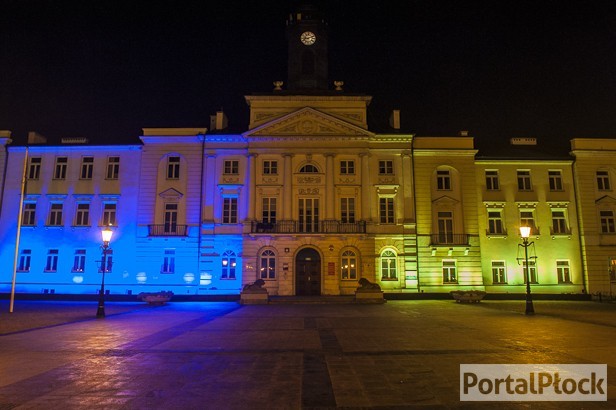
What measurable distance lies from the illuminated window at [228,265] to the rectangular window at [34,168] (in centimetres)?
1751

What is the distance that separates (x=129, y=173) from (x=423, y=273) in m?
25.7

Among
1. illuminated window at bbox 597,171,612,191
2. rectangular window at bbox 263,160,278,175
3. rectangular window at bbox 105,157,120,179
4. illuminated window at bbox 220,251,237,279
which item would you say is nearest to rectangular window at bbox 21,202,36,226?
rectangular window at bbox 105,157,120,179

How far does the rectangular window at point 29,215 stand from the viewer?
3606cm

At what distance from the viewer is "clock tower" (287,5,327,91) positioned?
127ft

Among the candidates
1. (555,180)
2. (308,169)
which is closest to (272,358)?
(308,169)

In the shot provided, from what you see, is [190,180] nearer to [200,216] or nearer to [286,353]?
[200,216]

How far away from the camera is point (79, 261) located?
3534 cm

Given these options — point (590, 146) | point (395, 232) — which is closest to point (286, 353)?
point (395, 232)

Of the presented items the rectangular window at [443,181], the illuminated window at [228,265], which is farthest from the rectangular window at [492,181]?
the illuminated window at [228,265]

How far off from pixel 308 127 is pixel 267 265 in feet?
38.7

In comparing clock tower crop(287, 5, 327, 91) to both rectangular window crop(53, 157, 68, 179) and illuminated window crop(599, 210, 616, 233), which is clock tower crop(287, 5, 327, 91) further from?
illuminated window crop(599, 210, 616, 233)

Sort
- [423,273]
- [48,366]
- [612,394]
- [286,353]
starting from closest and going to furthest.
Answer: [612,394] < [48,366] < [286,353] < [423,273]

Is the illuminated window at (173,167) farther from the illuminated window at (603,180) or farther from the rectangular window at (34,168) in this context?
the illuminated window at (603,180)

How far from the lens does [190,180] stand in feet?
119
